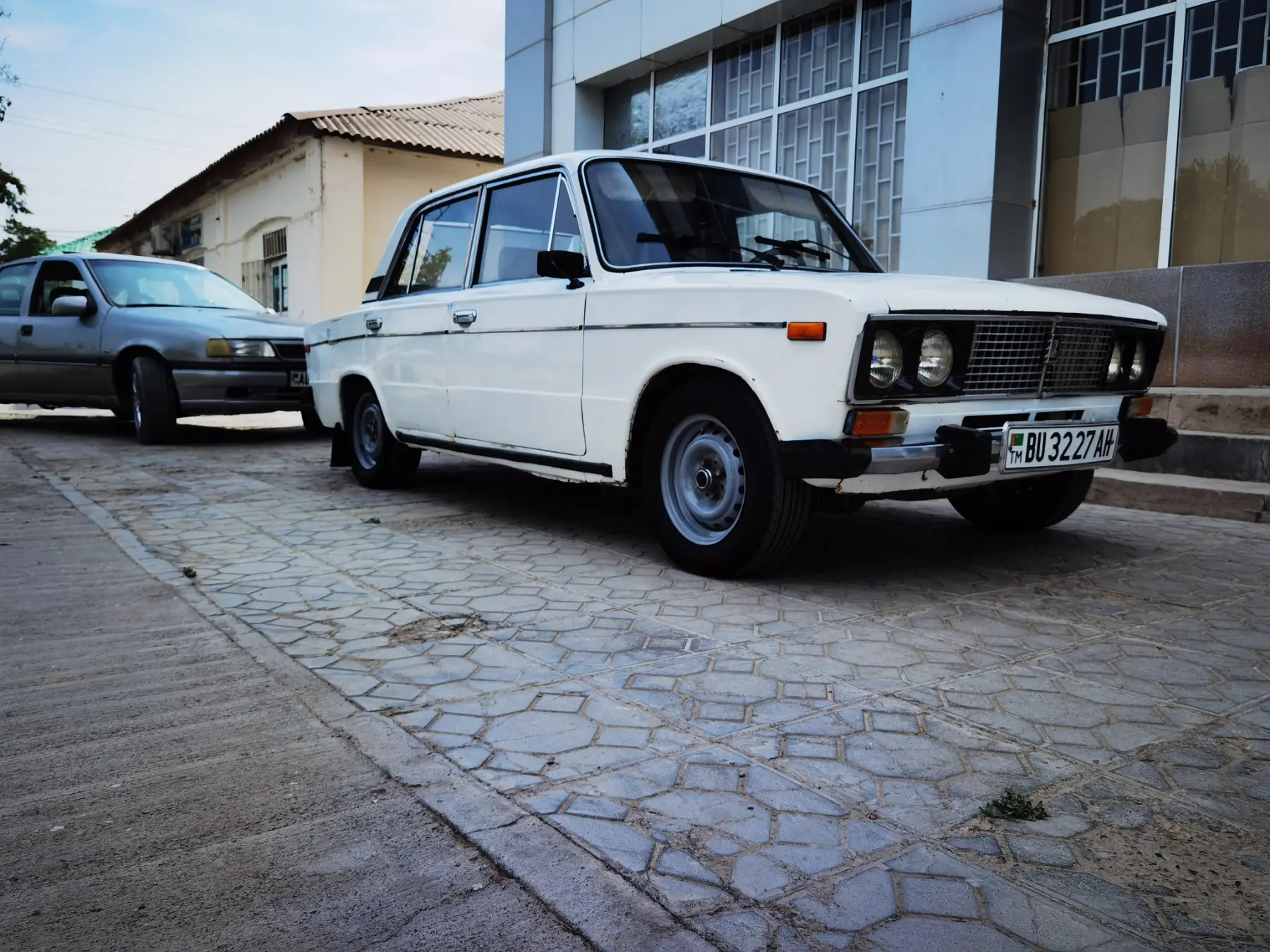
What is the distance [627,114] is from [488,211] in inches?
337

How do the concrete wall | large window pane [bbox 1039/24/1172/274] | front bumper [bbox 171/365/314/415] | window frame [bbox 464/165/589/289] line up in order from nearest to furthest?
window frame [bbox 464/165/589/289], the concrete wall, large window pane [bbox 1039/24/1172/274], front bumper [bbox 171/365/314/415]

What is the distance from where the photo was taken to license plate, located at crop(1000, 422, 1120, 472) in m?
3.90

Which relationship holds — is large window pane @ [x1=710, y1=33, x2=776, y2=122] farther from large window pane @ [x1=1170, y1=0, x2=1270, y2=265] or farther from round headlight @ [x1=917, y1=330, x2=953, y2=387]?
round headlight @ [x1=917, y1=330, x2=953, y2=387]

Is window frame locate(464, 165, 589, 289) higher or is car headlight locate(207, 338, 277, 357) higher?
window frame locate(464, 165, 589, 289)

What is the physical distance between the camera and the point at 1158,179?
778cm

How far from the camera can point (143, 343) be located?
359 inches

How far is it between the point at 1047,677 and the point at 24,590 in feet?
12.2

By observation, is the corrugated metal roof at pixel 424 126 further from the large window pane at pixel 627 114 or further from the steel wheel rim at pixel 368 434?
the steel wheel rim at pixel 368 434

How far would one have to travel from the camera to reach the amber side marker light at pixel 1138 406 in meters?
4.53

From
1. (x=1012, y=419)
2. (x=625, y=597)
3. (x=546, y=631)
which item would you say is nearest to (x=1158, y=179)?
(x=1012, y=419)

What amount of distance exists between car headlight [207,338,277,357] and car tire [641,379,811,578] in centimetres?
584

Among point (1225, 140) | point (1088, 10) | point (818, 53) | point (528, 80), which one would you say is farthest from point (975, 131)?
point (528, 80)

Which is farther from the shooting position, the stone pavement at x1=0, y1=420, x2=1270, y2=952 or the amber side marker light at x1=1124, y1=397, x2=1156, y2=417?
the amber side marker light at x1=1124, y1=397, x2=1156, y2=417

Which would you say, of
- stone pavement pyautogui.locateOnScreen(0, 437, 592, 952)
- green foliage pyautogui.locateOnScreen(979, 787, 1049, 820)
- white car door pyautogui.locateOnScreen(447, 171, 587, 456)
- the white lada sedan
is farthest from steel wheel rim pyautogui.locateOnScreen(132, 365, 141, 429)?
green foliage pyautogui.locateOnScreen(979, 787, 1049, 820)
